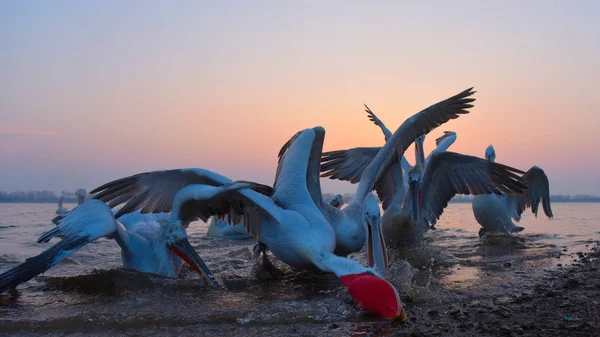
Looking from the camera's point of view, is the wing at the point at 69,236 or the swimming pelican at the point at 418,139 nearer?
the wing at the point at 69,236

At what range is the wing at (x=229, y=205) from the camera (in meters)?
5.72

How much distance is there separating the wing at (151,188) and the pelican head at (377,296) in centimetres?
256

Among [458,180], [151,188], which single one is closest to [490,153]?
[458,180]

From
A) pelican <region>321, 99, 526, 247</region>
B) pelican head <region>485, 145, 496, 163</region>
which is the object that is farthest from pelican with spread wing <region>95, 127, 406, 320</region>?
pelican head <region>485, 145, 496, 163</region>

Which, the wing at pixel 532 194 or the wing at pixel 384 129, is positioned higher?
the wing at pixel 384 129

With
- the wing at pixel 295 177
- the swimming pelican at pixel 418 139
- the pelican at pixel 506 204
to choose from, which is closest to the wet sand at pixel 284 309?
the wing at pixel 295 177

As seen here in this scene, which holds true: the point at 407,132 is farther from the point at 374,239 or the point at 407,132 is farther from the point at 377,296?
the point at 377,296

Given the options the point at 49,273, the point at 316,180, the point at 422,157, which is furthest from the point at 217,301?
the point at 422,157

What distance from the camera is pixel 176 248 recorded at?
18.7 ft

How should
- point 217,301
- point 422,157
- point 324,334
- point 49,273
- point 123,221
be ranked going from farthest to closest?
point 422,157
point 123,221
point 49,273
point 217,301
point 324,334

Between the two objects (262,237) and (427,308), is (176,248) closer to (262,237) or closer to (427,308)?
(262,237)

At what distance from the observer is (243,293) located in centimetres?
545

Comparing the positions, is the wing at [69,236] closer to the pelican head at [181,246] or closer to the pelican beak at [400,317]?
the pelican head at [181,246]

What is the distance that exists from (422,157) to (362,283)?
18.0ft
